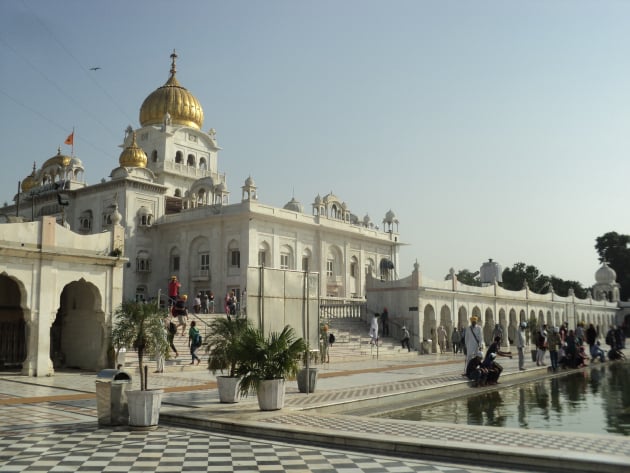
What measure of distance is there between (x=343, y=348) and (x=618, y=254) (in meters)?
63.3

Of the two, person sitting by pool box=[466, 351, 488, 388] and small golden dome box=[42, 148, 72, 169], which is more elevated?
small golden dome box=[42, 148, 72, 169]

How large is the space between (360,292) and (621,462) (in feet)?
128

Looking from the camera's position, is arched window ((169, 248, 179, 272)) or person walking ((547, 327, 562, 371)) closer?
person walking ((547, 327, 562, 371))

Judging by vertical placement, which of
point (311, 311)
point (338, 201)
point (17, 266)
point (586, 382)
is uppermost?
point (338, 201)

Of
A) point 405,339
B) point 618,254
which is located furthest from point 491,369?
point 618,254

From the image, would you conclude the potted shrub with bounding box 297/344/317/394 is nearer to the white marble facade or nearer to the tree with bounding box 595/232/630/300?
the white marble facade

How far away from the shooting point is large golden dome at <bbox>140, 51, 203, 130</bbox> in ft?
155

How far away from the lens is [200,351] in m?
20.6

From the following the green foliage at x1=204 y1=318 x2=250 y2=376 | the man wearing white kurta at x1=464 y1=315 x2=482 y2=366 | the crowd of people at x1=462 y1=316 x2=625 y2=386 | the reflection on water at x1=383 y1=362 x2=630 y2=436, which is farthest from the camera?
the crowd of people at x1=462 y1=316 x2=625 y2=386

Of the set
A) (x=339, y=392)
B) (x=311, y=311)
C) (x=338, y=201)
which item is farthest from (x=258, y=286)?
(x=338, y=201)

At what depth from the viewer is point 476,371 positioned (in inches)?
590

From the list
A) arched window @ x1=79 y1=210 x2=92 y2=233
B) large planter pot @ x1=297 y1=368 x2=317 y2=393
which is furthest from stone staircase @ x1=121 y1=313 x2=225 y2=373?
arched window @ x1=79 y1=210 x2=92 y2=233

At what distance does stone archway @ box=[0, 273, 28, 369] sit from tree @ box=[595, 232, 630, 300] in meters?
71.9

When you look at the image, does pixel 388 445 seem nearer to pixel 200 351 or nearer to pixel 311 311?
pixel 311 311
